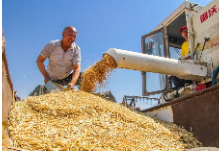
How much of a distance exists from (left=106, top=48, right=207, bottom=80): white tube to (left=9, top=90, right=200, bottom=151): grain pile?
3.41ft

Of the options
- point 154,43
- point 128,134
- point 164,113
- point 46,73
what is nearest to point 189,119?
point 164,113

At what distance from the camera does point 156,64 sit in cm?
388

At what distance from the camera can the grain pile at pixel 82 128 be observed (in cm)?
177

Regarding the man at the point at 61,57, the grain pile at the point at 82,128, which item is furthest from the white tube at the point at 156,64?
the grain pile at the point at 82,128

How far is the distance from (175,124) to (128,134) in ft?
3.96

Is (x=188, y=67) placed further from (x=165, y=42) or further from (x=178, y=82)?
(x=165, y=42)

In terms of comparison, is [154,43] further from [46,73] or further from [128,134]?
[128,134]

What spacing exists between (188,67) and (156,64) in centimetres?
70

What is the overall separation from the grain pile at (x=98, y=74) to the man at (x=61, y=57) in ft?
0.87

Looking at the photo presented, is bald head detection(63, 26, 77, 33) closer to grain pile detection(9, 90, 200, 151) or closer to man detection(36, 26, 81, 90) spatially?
man detection(36, 26, 81, 90)

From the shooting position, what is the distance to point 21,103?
2.40 meters

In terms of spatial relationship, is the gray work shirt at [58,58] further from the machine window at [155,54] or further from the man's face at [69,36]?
the machine window at [155,54]

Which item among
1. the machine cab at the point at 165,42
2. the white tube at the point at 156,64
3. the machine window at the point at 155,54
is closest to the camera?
the white tube at the point at 156,64

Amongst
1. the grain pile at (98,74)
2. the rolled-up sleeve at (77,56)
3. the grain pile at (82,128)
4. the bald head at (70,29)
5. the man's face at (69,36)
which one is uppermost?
the bald head at (70,29)
